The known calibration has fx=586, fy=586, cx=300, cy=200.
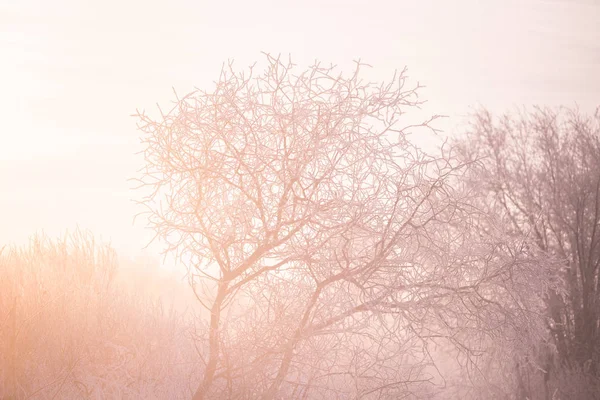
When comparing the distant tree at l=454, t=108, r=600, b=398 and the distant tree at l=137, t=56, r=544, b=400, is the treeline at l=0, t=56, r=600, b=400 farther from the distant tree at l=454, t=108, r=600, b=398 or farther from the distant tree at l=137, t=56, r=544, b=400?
the distant tree at l=454, t=108, r=600, b=398

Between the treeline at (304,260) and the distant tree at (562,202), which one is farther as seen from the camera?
the distant tree at (562,202)

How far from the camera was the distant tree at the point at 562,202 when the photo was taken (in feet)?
44.9

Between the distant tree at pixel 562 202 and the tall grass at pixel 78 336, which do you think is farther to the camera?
the distant tree at pixel 562 202

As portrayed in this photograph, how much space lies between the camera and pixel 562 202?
14305mm

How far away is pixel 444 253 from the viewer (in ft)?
20.1

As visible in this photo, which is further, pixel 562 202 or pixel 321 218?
pixel 562 202

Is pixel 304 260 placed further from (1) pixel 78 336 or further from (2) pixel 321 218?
(1) pixel 78 336

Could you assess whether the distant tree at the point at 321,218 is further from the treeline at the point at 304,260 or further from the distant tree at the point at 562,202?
the distant tree at the point at 562,202

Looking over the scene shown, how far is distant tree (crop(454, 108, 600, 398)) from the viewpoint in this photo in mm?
13695

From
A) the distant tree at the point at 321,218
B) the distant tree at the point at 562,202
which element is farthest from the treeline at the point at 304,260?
the distant tree at the point at 562,202

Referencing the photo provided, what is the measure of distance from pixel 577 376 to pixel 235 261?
976 centimetres

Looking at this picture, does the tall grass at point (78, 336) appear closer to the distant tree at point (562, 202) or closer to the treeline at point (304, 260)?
the treeline at point (304, 260)

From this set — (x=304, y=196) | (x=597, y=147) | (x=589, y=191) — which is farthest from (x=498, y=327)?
(x=597, y=147)

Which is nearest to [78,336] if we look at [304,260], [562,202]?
[304,260]
